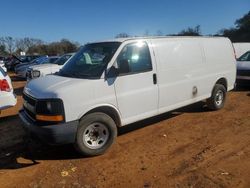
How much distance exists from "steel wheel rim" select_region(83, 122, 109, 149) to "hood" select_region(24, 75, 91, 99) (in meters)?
0.73

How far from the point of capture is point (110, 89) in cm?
535

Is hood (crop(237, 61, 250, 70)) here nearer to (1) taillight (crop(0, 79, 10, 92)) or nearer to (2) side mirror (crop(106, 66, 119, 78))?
(2) side mirror (crop(106, 66, 119, 78))

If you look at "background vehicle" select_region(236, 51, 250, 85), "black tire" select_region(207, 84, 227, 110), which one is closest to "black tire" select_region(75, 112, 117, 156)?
"black tire" select_region(207, 84, 227, 110)

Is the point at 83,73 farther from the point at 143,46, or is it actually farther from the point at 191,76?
the point at 191,76

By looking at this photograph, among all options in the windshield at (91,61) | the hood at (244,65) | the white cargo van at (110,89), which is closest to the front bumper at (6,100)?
the white cargo van at (110,89)

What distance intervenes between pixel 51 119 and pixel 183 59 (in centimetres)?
341

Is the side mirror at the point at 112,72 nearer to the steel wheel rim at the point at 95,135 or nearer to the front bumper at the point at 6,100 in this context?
the steel wheel rim at the point at 95,135

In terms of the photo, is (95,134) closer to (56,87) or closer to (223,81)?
(56,87)

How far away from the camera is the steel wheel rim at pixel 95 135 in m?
5.21

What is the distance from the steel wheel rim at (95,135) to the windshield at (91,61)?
2.91 feet

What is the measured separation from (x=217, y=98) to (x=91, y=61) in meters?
4.01

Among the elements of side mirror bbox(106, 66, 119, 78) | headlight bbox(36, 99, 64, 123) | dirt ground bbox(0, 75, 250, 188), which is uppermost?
side mirror bbox(106, 66, 119, 78)

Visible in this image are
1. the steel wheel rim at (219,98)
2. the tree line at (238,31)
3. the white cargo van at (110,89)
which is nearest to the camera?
the white cargo van at (110,89)

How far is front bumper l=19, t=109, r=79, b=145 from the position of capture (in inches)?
189
